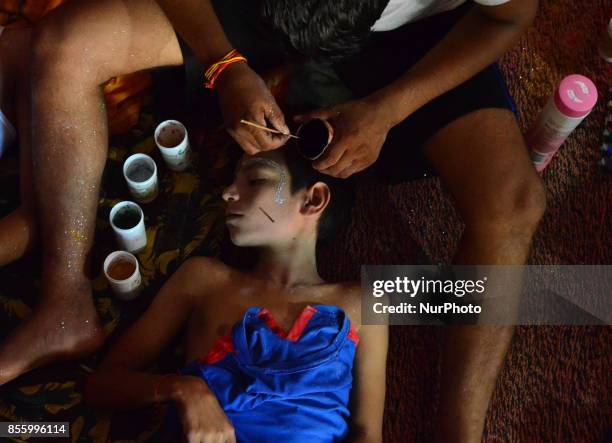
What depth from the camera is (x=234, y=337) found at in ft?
4.43

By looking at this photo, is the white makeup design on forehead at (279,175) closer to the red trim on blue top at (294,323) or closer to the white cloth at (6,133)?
the red trim on blue top at (294,323)

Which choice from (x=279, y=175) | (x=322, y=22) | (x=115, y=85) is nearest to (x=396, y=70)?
(x=322, y=22)

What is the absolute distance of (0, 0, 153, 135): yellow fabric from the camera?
5.35 feet

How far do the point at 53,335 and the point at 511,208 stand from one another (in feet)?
3.33

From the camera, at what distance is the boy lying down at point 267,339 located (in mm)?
1302

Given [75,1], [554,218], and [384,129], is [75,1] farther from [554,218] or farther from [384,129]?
[554,218]

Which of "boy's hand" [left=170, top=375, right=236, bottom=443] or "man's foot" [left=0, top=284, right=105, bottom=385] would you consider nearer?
"boy's hand" [left=170, top=375, right=236, bottom=443]

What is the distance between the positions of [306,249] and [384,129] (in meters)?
0.34

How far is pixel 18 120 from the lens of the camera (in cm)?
161

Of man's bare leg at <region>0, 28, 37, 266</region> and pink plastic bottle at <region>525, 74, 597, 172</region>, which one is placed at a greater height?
man's bare leg at <region>0, 28, 37, 266</region>

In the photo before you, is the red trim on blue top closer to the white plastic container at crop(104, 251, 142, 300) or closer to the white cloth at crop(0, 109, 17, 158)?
the white plastic container at crop(104, 251, 142, 300)

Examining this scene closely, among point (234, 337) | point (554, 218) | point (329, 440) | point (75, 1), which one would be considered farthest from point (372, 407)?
point (75, 1)

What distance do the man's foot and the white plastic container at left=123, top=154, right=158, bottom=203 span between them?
0.89 feet

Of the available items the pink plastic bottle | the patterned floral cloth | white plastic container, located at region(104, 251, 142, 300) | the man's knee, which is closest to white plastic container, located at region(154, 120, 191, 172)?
the patterned floral cloth
